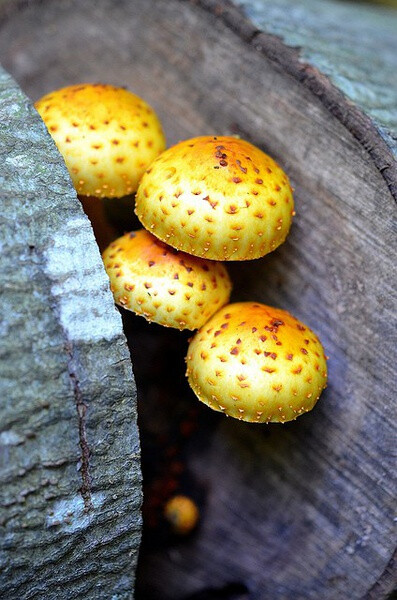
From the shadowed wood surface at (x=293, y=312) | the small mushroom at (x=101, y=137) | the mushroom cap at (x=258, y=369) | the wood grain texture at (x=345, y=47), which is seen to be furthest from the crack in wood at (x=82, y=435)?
the wood grain texture at (x=345, y=47)

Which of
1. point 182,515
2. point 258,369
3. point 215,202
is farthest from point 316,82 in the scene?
point 182,515

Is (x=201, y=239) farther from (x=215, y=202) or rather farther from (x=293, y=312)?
(x=293, y=312)

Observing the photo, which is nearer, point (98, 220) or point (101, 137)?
point (101, 137)

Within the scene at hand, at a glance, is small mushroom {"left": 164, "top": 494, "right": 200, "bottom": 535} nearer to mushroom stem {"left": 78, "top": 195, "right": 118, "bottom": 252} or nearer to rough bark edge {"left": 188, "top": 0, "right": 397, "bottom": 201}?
mushroom stem {"left": 78, "top": 195, "right": 118, "bottom": 252}

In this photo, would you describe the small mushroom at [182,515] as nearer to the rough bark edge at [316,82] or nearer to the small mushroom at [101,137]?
the small mushroom at [101,137]

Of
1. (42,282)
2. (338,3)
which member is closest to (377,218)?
(42,282)

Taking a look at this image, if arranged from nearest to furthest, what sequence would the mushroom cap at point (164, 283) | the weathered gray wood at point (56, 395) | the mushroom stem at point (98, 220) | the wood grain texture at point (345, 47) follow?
the weathered gray wood at point (56, 395)
the mushroom cap at point (164, 283)
the wood grain texture at point (345, 47)
the mushroom stem at point (98, 220)

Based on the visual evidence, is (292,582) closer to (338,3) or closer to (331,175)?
(331,175)
